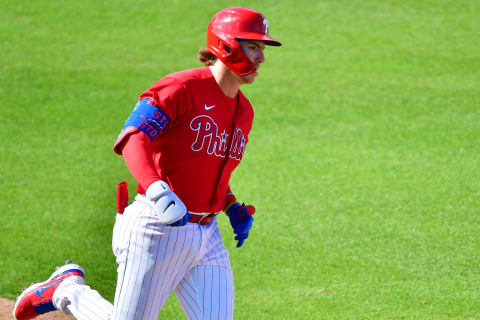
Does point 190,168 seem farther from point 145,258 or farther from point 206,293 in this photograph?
point 206,293

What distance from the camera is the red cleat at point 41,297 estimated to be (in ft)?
13.7

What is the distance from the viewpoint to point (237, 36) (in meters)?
3.53

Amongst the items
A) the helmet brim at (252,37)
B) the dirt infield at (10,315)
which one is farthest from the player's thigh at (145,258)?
the dirt infield at (10,315)

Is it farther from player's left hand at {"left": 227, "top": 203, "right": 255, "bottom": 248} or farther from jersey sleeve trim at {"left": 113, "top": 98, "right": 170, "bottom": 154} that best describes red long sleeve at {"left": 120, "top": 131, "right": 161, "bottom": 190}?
player's left hand at {"left": 227, "top": 203, "right": 255, "bottom": 248}

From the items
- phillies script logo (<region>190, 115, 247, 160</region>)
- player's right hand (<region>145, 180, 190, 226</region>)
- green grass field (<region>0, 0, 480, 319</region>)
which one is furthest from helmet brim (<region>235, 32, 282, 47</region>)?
green grass field (<region>0, 0, 480, 319</region>)

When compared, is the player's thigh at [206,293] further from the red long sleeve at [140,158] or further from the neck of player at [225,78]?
the neck of player at [225,78]

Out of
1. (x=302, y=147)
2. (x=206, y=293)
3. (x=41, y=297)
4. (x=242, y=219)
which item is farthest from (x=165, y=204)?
(x=302, y=147)

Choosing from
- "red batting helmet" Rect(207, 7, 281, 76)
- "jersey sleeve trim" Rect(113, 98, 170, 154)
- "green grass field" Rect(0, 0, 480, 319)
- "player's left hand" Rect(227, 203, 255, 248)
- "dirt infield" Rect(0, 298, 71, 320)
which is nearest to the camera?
"jersey sleeve trim" Rect(113, 98, 170, 154)

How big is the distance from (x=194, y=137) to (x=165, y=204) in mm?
507

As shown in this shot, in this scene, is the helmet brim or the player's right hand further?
the helmet brim

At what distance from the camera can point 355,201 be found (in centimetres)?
679

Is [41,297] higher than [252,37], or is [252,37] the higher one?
[252,37]

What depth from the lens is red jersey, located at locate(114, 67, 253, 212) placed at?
344cm

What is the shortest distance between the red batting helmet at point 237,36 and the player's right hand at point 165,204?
809 mm
